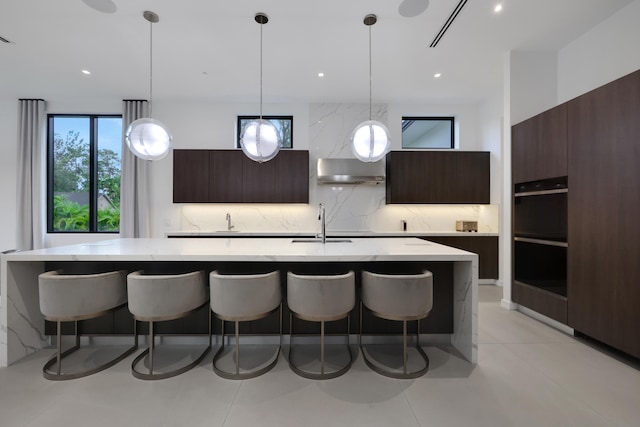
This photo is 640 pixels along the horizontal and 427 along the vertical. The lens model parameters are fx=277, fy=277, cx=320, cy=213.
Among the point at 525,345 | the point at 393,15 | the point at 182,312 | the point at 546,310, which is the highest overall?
the point at 393,15

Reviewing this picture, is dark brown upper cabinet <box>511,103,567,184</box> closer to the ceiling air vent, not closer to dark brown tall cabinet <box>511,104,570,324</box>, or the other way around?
dark brown tall cabinet <box>511,104,570,324</box>

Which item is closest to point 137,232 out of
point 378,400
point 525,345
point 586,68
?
point 378,400

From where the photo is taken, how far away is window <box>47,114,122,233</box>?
491cm

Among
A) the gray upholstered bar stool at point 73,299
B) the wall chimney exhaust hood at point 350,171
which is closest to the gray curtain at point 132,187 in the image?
the gray upholstered bar stool at point 73,299

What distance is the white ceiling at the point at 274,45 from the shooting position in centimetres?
258

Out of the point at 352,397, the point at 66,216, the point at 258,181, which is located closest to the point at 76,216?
the point at 66,216

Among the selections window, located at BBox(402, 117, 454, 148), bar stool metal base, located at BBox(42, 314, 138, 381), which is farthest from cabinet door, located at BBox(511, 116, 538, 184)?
bar stool metal base, located at BBox(42, 314, 138, 381)

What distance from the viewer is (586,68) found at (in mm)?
2977

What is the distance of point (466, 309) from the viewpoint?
86.2 inches

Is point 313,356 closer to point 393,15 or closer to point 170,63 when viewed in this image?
point 393,15

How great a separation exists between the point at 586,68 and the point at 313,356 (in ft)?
13.3

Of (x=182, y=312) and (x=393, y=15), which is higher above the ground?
(x=393, y=15)

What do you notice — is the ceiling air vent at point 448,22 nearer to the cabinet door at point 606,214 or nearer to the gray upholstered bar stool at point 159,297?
the cabinet door at point 606,214

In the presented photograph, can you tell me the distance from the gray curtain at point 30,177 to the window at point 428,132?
6336 mm
